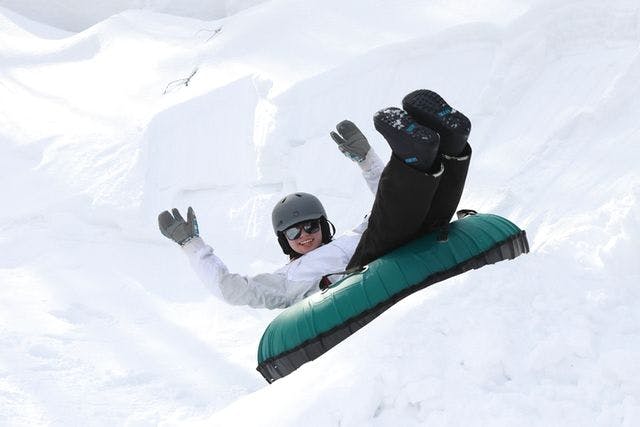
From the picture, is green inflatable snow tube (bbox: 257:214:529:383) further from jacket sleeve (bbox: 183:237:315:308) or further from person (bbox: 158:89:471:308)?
jacket sleeve (bbox: 183:237:315:308)

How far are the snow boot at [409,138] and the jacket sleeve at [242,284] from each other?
887mm

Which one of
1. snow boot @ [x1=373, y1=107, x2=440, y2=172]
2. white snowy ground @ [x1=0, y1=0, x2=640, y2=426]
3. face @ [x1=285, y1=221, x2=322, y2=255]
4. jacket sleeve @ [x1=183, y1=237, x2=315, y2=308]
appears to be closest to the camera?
white snowy ground @ [x1=0, y1=0, x2=640, y2=426]

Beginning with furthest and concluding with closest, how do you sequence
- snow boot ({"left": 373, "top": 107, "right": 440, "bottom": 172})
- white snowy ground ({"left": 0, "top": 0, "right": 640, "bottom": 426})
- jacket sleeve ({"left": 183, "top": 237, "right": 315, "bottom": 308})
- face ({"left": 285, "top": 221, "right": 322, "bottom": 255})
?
face ({"left": 285, "top": 221, "right": 322, "bottom": 255}) → jacket sleeve ({"left": 183, "top": 237, "right": 315, "bottom": 308}) → snow boot ({"left": 373, "top": 107, "right": 440, "bottom": 172}) → white snowy ground ({"left": 0, "top": 0, "right": 640, "bottom": 426})

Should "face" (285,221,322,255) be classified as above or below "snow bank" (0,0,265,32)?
below

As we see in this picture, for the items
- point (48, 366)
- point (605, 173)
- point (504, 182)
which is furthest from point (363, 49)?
point (48, 366)

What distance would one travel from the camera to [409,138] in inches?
107

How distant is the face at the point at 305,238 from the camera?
12.1 feet

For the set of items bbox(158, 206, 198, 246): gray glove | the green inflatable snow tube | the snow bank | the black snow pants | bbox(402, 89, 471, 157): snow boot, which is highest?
the snow bank

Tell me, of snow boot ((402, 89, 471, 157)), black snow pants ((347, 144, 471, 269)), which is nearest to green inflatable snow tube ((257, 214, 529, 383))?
black snow pants ((347, 144, 471, 269))

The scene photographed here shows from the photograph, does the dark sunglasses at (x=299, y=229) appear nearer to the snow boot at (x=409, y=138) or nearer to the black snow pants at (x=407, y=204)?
the black snow pants at (x=407, y=204)

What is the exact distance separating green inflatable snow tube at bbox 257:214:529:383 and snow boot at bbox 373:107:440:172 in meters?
0.36

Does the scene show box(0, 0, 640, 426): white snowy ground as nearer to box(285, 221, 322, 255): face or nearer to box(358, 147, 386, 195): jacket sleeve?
box(285, 221, 322, 255): face

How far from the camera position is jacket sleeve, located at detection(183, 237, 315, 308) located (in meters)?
3.41

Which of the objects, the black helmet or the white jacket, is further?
the black helmet
